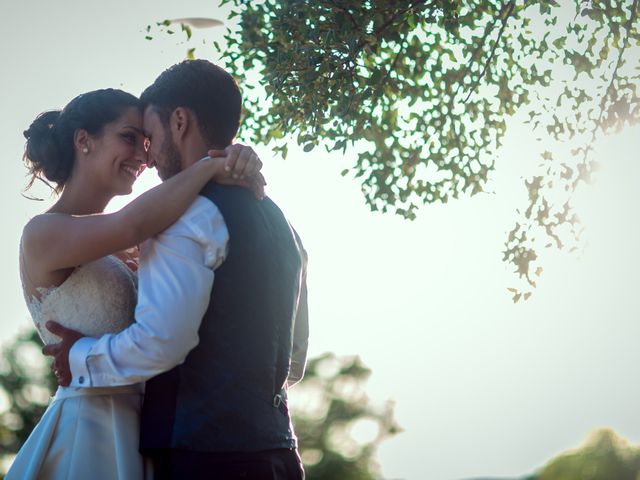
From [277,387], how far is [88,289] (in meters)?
0.94

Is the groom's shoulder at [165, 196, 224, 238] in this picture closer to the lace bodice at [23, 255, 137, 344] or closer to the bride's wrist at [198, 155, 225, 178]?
the bride's wrist at [198, 155, 225, 178]

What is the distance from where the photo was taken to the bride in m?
3.86

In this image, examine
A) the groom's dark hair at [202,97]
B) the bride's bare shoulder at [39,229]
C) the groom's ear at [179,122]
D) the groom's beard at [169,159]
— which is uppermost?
the groom's dark hair at [202,97]

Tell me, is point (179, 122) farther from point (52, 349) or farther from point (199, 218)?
point (52, 349)

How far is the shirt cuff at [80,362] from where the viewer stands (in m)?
3.79

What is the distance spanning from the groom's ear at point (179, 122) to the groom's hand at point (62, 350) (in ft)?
2.98

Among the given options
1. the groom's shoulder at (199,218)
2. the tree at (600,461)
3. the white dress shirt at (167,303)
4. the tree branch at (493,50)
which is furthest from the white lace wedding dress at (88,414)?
the tree at (600,461)

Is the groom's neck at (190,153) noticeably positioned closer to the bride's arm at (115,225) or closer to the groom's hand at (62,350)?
the bride's arm at (115,225)

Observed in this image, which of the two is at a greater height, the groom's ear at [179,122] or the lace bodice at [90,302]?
the groom's ear at [179,122]

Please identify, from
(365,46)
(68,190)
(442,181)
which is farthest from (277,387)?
(442,181)

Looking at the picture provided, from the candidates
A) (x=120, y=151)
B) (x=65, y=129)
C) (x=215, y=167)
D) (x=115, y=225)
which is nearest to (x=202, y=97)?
(x=215, y=167)

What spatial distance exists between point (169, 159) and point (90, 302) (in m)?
0.68

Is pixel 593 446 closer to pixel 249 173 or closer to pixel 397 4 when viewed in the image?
pixel 397 4

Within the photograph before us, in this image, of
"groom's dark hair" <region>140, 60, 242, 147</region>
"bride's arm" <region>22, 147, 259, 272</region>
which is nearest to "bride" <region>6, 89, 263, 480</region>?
"bride's arm" <region>22, 147, 259, 272</region>
